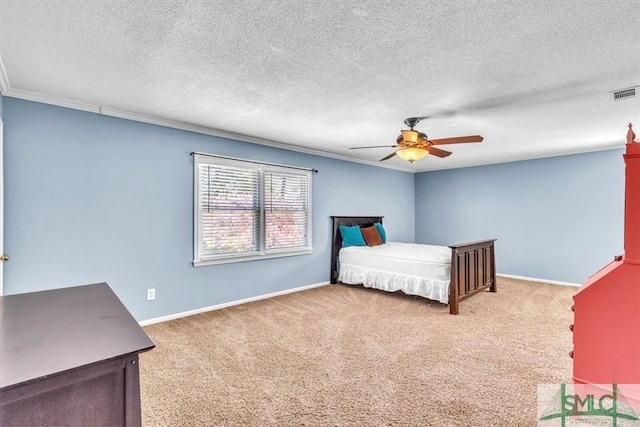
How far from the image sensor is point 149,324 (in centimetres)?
346

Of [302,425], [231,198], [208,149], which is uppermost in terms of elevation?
[208,149]

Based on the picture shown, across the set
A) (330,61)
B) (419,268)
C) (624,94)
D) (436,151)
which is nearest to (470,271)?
(419,268)

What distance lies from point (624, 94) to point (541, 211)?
10.9ft

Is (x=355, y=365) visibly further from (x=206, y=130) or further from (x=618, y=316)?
(x=206, y=130)

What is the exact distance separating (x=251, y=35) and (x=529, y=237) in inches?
234

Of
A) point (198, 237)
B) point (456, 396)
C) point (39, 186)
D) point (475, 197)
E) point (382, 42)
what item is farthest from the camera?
point (475, 197)

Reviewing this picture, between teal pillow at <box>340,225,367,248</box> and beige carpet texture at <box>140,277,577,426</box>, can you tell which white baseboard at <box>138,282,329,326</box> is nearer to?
beige carpet texture at <box>140,277,577,426</box>

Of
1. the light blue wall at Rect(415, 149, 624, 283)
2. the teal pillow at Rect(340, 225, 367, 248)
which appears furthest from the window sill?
the light blue wall at Rect(415, 149, 624, 283)

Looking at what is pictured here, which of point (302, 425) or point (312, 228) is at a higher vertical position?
point (312, 228)

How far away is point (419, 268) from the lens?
427 cm

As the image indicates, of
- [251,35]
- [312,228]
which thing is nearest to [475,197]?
[312,228]

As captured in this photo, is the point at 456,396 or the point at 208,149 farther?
the point at 208,149

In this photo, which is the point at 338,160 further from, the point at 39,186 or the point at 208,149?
the point at 39,186

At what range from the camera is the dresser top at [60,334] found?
3.04 feet
